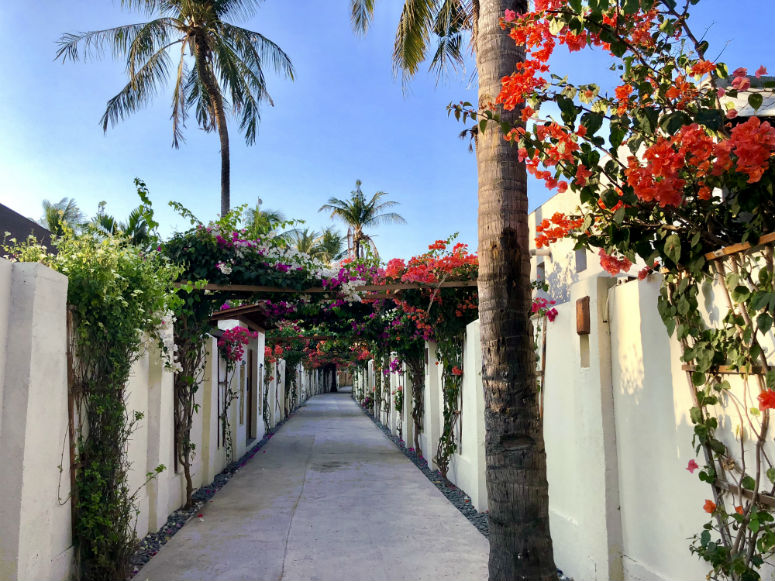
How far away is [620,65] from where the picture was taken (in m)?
3.52

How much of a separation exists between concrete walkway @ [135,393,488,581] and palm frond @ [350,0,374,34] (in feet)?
23.4

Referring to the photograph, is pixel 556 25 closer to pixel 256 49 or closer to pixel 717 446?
pixel 717 446

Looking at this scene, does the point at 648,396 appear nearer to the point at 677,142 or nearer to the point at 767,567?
the point at 767,567

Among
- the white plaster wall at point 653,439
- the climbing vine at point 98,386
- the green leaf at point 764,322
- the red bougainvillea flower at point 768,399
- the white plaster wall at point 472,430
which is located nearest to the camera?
the red bougainvillea flower at point 768,399

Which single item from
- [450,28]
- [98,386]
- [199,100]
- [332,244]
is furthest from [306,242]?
[98,386]

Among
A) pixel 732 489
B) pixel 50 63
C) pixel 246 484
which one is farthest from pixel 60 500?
pixel 50 63

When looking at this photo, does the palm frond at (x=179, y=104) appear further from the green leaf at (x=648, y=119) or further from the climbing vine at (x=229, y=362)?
the green leaf at (x=648, y=119)

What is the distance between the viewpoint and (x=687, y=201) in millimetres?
3133

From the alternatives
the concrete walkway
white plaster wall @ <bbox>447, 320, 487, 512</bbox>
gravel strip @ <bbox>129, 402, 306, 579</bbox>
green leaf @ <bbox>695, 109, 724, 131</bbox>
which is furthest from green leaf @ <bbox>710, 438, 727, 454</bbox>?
gravel strip @ <bbox>129, 402, 306, 579</bbox>

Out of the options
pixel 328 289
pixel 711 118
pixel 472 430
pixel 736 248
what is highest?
pixel 711 118

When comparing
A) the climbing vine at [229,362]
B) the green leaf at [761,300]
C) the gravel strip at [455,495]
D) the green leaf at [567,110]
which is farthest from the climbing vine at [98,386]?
the climbing vine at [229,362]

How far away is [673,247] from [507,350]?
3.27ft

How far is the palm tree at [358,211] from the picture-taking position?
87.1 ft

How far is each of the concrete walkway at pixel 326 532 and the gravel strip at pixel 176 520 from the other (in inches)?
4.2
